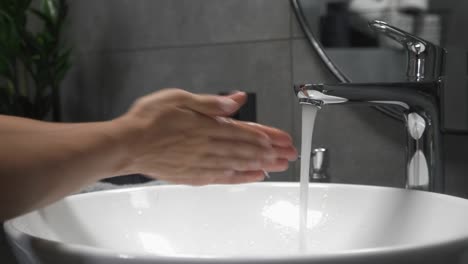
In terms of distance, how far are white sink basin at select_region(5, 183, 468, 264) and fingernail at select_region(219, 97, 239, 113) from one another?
12 cm

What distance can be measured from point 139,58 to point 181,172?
0.61m

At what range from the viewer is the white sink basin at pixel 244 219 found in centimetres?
69

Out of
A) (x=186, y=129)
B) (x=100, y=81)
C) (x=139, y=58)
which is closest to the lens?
(x=186, y=129)

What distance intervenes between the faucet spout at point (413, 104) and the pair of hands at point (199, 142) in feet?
0.29

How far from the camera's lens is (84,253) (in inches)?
17.6

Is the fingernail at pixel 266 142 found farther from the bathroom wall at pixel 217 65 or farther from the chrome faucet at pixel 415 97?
the bathroom wall at pixel 217 65

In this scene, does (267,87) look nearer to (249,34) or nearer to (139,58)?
(249,34)

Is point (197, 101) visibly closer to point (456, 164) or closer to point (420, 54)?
point (420, 54)

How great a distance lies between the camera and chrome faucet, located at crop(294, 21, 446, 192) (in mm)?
697

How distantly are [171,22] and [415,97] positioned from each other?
0.68 meters

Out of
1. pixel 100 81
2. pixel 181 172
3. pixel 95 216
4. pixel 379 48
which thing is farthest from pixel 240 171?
pixel 100 81

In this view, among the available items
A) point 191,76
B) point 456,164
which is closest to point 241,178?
point 456,164

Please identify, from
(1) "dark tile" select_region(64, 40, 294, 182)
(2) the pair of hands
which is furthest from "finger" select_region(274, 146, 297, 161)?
(1) "dark tile" select_region(64, 40, 294, 182)

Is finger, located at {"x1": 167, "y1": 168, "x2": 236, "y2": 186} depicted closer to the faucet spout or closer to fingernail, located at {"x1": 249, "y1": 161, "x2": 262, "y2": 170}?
fingernail, located at {"x1": 249, "y1": 161, "x2": 262, "y2": 170}
